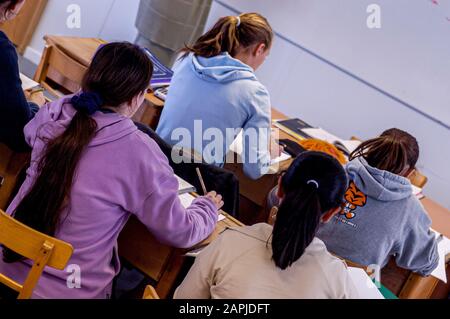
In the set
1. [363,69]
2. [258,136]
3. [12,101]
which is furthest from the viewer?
[363,69]

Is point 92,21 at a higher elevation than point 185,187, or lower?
lower

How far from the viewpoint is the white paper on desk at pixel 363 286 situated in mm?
2020

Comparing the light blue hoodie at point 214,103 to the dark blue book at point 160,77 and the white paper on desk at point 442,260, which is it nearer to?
the dark blue book at point 160,77

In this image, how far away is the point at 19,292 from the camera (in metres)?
1.83

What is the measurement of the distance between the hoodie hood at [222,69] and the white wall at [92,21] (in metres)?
2.33

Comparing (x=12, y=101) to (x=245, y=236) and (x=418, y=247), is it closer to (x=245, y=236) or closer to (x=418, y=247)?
(x=245, y=236)

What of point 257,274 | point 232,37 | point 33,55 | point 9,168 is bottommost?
point 33,55

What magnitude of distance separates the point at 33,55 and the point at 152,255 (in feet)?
10.6

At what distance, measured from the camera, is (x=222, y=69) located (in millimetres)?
2789

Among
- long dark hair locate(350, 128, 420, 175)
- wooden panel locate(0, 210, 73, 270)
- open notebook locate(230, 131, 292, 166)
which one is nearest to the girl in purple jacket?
wooden panel locate(0, 210, 73, 270)

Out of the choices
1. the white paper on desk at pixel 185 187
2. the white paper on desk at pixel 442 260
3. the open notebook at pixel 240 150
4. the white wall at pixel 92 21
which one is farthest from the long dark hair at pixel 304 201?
the white wall at pixel 92 21

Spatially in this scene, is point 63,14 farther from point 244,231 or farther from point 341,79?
point 244,231

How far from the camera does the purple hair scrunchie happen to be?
1914 mm

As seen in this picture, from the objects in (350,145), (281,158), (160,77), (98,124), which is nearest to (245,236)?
(98,124)
